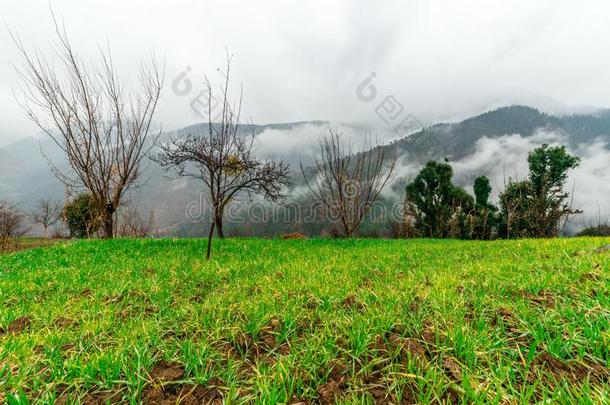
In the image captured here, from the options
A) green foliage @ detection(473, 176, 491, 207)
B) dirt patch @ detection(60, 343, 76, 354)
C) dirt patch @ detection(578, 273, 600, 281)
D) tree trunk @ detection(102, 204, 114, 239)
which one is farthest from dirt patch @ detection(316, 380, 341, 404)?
green foliage @ detection(473, 176, 491, 207)

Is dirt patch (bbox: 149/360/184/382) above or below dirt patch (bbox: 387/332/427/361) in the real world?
below

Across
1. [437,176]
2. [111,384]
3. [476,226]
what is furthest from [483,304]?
[437,176]

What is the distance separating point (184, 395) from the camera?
1.53 meters

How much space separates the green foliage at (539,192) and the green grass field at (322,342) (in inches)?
875

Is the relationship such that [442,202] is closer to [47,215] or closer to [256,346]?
[256,346]

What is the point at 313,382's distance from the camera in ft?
5.33

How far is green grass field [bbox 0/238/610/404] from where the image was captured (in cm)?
151

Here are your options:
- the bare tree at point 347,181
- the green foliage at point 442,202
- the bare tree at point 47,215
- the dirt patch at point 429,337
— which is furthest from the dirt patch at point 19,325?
the bare tree at point 47,215

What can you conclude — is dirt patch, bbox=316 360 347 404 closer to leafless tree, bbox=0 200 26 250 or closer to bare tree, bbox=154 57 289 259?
bare tree, bbox=154 57 289 259

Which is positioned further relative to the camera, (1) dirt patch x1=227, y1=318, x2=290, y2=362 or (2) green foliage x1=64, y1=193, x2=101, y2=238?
(2) green foliage x1=64, y1=193, x2=101, y2=238

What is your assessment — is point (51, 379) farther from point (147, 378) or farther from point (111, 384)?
point (147, 378)

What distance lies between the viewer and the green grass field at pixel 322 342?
1506mm

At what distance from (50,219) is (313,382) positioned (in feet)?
162

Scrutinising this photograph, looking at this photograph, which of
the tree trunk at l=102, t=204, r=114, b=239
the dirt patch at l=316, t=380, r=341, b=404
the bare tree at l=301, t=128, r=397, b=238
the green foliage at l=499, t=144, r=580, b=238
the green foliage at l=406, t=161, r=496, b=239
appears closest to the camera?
the dirt patch at l=316, t=380, r=341, b=404
